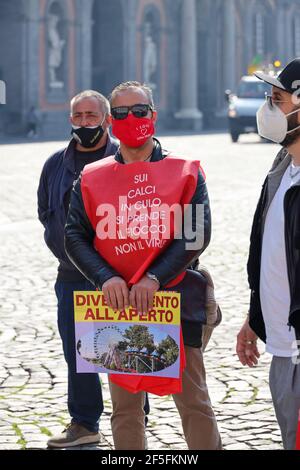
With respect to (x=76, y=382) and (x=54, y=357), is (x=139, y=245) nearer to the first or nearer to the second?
(x=76, y=382)

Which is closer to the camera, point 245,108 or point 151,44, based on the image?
point 245,108

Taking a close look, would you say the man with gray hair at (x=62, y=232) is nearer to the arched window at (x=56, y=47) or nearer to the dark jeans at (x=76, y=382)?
the dark jeans at (x=76, y=382)

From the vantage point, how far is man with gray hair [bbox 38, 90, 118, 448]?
193 inches

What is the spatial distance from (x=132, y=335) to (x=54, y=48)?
34.4 m

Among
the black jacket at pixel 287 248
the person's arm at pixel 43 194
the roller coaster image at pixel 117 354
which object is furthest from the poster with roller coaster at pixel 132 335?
the person's arm at pixel 43 194

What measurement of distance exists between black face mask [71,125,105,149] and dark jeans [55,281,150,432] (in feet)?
2.08

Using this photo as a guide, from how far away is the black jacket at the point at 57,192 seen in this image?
5008 millimetres

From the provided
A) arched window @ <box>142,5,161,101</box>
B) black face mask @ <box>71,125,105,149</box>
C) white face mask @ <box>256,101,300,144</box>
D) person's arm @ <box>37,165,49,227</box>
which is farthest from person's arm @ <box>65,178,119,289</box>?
arched window @ <box>142,5,161,101</box>

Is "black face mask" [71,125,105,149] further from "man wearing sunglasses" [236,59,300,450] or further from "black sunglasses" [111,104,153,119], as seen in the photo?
"man wearing sunglasses" [236,59,300,450]

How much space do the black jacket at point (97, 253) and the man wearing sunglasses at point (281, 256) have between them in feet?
0.90

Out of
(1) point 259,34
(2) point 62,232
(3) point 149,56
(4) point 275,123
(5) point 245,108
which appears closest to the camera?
(4) point 275,123

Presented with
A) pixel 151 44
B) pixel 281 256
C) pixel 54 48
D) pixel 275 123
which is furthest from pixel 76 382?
pixel 151 44

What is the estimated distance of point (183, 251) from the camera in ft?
12.5

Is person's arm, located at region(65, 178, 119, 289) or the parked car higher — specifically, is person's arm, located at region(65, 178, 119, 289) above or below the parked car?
above
